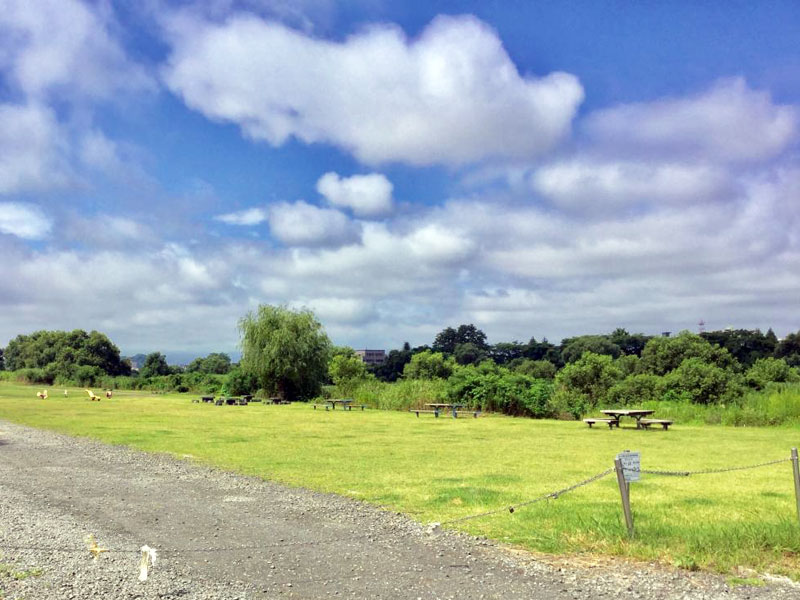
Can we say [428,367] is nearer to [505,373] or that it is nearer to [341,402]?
[341,402]

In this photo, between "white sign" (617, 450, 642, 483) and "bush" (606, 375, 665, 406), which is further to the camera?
"bush" (606, 375, 665, 406)

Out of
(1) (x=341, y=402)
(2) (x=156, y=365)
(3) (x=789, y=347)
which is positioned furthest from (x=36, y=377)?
(3) (x=789, y=347)

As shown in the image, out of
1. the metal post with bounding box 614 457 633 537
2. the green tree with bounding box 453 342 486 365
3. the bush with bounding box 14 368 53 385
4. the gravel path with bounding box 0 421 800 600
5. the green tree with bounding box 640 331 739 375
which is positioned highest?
the green tree with bounding box 453 342 486 365

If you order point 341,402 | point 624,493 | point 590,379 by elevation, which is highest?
point 590,379


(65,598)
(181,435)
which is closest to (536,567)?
(65,598)

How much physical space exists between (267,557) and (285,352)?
38999 mm

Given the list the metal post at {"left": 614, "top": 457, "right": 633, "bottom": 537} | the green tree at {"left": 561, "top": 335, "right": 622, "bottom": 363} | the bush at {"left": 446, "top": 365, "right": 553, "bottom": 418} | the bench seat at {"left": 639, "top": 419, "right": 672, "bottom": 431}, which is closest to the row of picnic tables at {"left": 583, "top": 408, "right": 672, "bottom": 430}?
the bench seat at {"left": 639, "top": 419, "right": 672, "bottom": 431}

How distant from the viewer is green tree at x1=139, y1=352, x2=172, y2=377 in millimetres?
73812

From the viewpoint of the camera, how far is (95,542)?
22.8 ft

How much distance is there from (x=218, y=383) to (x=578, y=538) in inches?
1965

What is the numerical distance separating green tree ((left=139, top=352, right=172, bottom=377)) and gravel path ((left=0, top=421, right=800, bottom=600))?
67.4 metres

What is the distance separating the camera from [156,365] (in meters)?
A: 75.1

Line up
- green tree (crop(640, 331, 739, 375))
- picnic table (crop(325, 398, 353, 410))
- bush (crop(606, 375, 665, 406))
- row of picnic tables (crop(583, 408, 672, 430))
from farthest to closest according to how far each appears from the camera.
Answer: green tree (crop(640, 331, 739, 375)) → picnic table (crop(325, 398, 353, 410)) → bush (crop(606, 375, 665, 406)) → row of picnic tables (crop(583, 408, 672, 430))

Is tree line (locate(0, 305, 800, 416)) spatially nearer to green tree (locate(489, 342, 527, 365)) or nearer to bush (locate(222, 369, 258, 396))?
bush (locate(222, 369, 258, 396))
